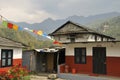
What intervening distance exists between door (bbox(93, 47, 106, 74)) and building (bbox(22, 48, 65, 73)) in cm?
451

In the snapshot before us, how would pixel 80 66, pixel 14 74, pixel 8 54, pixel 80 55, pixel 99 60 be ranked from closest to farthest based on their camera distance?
pixel 14 74 → pixel 8 54 → pixel 99 60 → pixel 80 66 → pixel 80 55

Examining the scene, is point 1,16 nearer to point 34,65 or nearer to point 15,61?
point 15,61

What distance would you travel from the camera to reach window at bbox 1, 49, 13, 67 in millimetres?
17906

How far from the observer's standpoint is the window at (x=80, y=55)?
20386 mm

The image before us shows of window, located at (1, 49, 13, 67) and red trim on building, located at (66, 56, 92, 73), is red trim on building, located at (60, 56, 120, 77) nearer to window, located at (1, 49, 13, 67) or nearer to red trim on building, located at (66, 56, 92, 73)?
red trim on building, located at (66, 56, 92, 73)

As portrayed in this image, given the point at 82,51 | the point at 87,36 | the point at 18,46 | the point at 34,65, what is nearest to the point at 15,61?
the point at 18,46

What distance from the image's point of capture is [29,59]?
24062mm

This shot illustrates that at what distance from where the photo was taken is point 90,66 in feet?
65.2

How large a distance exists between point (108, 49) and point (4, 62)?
361 inches

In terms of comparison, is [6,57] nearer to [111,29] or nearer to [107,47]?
[107,47]

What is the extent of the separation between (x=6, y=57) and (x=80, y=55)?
276 inches

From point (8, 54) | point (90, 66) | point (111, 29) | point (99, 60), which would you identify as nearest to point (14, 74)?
point (8, 54)

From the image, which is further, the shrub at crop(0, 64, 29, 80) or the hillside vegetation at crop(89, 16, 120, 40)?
the hillside vegetation at crop(89, 16, 120, 40)

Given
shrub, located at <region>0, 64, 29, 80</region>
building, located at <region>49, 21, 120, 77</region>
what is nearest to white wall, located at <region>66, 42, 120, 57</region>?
building, located at <region>49, 21, 120, 77</region>
